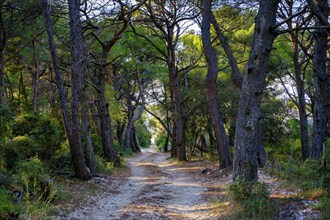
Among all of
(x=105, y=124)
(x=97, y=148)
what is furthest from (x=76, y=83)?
(x=97, y=148)

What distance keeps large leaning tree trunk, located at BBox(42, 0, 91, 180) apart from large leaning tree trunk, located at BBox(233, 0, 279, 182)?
17.7 ft

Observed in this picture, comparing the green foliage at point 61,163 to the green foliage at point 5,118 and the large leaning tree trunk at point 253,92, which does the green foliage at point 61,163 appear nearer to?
the green foliage at point 5,118

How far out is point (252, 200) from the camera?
6.87 metres

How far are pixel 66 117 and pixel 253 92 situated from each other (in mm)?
6061

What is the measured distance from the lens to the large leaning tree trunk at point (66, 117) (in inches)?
411

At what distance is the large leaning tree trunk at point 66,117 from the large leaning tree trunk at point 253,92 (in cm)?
539

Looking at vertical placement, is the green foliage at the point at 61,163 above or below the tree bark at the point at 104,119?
below

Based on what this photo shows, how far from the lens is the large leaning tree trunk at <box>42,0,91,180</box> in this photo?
34.2ft

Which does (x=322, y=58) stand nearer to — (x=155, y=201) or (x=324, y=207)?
(x=324, y=207)

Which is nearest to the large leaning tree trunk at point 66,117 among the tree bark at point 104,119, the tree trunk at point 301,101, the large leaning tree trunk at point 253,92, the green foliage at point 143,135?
the tree bark at point 104,119

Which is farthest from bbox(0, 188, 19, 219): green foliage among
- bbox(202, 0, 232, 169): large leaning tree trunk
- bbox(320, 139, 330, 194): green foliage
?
bbox(202, 0, 232, 169): large leaning tree trunk

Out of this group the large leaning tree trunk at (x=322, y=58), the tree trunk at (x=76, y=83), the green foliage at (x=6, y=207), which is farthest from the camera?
the tree trunk at (x=76, y=83)

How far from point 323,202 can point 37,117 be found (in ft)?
31.3

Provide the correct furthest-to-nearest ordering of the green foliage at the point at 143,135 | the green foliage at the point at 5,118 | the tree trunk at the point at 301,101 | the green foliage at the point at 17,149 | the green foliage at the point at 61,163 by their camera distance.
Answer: the green foliage at the point at 143,135
the tree trunk at the point at 301,101
the green foliage at the point at 61,163
the green foliage at the point at 17,149
the green foliage at the point at 5,118
